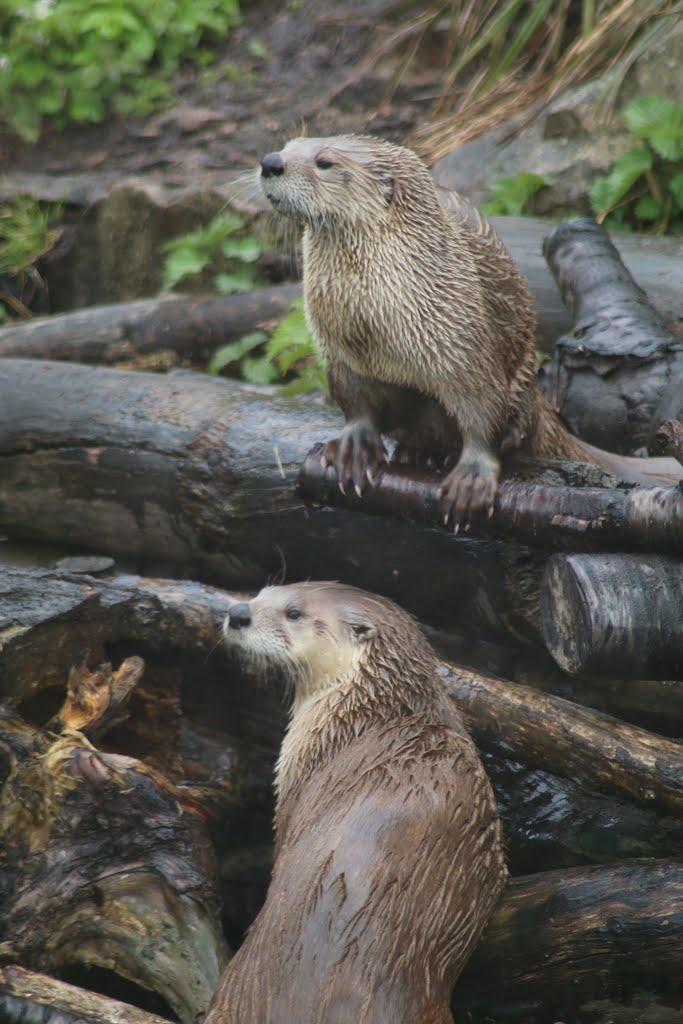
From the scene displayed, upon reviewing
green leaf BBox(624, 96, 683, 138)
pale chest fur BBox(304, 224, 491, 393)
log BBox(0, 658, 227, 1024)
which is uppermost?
green leaf BBox(624, 96, 683, 138)

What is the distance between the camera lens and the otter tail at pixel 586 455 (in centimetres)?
341

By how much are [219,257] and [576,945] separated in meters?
4.62

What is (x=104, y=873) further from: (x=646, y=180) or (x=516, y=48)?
(x=516, y=48)

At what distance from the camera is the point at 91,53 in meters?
7.66

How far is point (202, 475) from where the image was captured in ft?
12.4

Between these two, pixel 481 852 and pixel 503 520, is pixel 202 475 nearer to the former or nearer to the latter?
pixel 503 520

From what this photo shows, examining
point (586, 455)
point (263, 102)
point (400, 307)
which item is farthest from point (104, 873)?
point (263, 102)

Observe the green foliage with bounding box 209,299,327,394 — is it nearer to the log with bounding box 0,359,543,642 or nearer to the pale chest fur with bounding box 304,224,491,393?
the log with bounding box 0,359,543,642

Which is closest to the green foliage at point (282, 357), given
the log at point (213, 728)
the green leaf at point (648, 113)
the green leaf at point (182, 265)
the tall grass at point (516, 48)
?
the green leaf at point (182, 265)

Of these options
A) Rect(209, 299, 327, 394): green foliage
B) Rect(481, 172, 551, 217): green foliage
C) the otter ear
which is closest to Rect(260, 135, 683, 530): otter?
the otter ear

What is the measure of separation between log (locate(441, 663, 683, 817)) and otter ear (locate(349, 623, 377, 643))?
1.45 ft

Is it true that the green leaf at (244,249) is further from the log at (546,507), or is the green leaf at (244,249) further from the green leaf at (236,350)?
the log at (546,507)

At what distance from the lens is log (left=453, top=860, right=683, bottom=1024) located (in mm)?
2420

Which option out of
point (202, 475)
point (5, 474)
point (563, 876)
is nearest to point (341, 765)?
point (563, 876)
